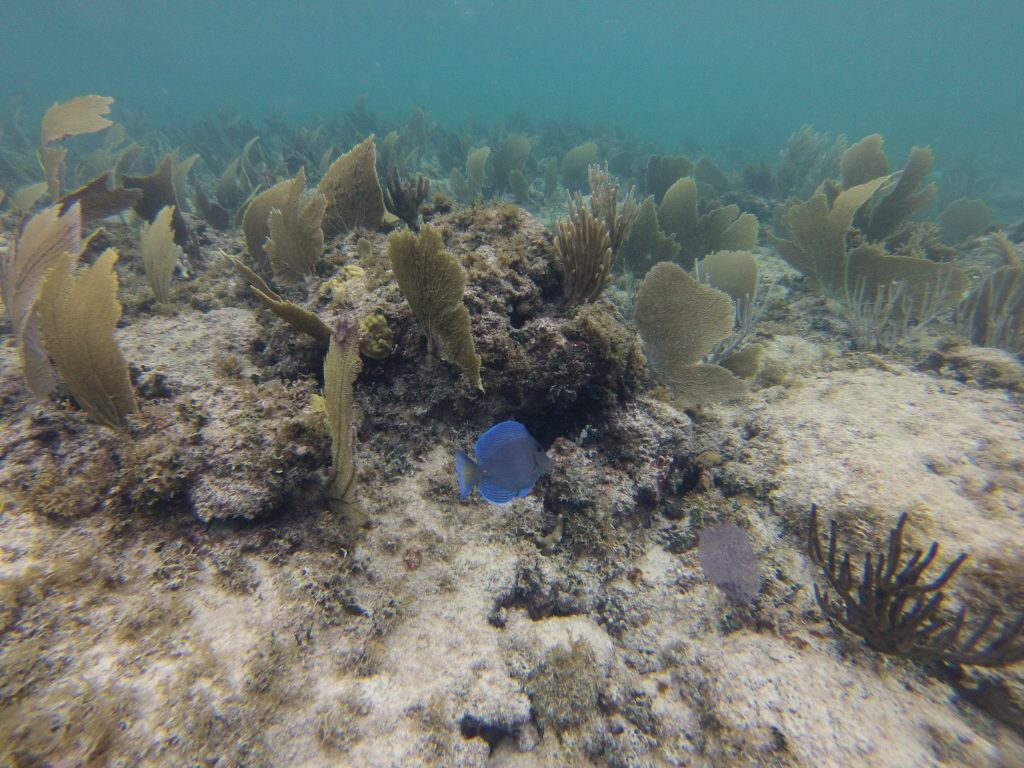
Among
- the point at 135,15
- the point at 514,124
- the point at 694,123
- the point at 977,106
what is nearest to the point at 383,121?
the point at 514,124

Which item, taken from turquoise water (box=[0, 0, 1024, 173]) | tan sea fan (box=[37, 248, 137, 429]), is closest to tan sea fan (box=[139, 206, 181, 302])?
tan sea fan (box=[37, 248, 137, 429])

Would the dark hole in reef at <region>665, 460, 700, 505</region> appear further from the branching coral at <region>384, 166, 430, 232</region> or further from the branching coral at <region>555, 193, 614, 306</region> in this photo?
the branching coral at <region>384, 166, 430, 232</region>

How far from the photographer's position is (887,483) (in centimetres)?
A: 248

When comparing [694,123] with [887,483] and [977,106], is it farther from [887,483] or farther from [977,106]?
[887,483]

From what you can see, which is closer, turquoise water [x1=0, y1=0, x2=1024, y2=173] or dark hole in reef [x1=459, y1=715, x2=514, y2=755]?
dark hole in reef [x1=459, y1=715, x2=514, y2=755]

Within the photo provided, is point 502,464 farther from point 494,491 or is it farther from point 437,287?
point 437,287

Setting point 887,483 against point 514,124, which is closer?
point 887,483

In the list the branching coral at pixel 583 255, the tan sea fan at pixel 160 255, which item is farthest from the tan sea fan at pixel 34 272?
the branching coral at pixel 583 255

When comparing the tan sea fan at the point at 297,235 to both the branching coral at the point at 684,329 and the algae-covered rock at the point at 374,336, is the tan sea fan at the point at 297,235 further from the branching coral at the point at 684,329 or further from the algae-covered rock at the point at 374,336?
the branching coral at the point at 684,329

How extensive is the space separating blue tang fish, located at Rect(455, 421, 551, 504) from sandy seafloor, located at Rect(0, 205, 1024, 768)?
72 centimetres

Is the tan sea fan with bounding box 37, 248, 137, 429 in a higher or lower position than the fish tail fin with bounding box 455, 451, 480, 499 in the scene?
higher

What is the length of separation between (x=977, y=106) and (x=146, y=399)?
70939 mm

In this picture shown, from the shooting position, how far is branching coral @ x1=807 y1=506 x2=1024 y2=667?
176 cm

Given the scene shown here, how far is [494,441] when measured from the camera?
5.78 ft
